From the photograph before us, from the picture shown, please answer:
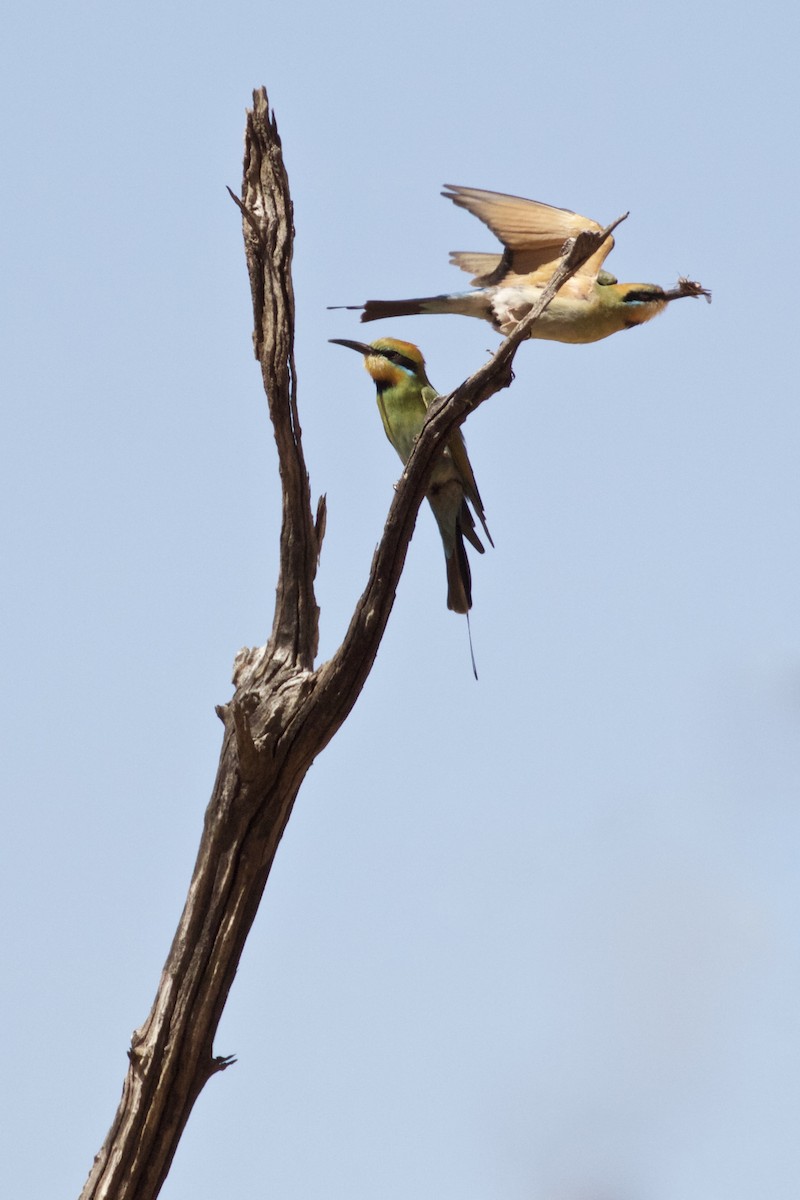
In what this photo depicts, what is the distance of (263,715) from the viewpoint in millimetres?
2834

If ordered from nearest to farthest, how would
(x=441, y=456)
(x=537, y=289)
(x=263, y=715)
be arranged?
(x=263, y=715) → (x=441, y=456) → (x=537, y=289)

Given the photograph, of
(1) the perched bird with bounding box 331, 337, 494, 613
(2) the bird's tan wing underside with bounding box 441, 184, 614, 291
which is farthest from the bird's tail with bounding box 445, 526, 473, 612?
(2) the bird's tan wing underside with bounding box 441, 184, 614, 291

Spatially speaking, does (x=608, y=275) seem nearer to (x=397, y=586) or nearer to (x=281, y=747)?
(x=397, y=586)

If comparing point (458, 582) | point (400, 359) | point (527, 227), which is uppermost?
point (527, 227)

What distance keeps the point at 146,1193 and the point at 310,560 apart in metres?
1.29

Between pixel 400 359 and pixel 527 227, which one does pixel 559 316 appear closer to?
pixel 527 227

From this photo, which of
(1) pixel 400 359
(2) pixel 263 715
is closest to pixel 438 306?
(1) pixel 400 359

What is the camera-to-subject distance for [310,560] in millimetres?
2996

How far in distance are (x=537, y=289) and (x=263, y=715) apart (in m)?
1.85

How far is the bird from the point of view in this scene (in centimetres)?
405

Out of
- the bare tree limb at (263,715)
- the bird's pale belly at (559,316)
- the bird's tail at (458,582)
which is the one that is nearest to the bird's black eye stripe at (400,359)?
the bird's pale belly at (559,316)

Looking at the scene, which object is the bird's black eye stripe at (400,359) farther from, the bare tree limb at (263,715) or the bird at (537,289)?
the bare tree limb at (263,715)

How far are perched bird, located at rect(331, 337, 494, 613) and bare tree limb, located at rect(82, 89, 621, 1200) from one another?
715mm

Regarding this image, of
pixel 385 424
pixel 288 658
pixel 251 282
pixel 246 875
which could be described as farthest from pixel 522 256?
pixel 246 875
